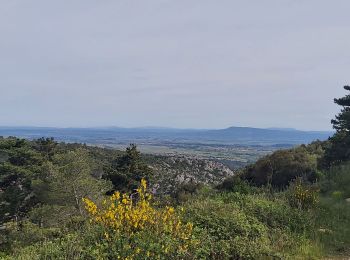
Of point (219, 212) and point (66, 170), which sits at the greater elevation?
point (219, 212)

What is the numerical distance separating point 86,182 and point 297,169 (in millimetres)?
16228

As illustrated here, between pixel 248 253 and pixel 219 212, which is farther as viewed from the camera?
pixel 219 212

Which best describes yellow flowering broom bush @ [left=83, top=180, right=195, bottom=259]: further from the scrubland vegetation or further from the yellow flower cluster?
the yellow flower cluster

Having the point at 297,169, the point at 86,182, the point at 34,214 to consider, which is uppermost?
the point at 297,169

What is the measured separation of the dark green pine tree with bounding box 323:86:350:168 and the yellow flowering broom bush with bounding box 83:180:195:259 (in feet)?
47.2

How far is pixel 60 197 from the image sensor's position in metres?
32.7

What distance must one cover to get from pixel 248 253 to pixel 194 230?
2.78 ft

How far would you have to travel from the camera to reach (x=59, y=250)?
5.30 m

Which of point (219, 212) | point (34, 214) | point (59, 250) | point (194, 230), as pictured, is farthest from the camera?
point (34, 214)

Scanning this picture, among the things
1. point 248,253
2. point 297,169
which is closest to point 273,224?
point 248,253

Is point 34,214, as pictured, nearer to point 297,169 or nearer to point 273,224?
point 297,169

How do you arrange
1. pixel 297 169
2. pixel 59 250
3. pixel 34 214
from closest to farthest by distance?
pixel 59 250 → pixel 297 169 → pixel 34 214

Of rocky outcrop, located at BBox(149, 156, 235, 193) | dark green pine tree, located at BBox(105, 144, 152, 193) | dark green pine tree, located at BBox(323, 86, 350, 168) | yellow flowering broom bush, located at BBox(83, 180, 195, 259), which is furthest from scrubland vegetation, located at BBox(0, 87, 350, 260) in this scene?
rocky outcrop, located at BBox(149, 156, 235, 193)

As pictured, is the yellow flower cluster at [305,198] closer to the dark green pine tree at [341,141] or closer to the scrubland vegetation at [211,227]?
the scrubland vegetation at [211,227]
